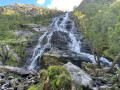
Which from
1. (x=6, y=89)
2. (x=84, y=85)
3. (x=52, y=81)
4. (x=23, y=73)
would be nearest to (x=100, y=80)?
(x=84, y=85)

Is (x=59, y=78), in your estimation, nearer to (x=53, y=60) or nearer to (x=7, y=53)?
(x=53, y=60)

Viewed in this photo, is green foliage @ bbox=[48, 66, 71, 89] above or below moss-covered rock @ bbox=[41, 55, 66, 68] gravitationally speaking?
above

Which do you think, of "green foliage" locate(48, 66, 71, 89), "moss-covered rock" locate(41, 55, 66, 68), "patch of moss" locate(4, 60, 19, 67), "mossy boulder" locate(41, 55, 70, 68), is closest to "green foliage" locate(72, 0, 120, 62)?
"mossy boulder" locate(41, 55, 70, 68)

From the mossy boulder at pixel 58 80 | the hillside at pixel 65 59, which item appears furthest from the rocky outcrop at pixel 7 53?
the mossy boulder at pixel 58 80

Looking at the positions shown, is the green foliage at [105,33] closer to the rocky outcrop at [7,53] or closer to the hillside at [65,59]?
the hillside at [65,59]

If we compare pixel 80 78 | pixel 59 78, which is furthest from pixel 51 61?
pixel 59 78

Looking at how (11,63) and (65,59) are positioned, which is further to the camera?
(11,63)

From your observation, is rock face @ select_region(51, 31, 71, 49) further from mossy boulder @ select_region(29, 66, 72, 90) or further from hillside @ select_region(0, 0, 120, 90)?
mossy boulder @ select_region(29, 66, 72, 90)

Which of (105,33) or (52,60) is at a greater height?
(105,33)

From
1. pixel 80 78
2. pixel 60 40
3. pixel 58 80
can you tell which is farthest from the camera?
pixel 60 40

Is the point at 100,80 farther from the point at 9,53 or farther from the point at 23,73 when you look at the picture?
the point at 9,53

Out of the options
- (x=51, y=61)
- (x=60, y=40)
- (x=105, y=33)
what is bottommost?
(x=51, y=61)

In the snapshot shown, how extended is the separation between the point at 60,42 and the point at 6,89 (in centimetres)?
1832

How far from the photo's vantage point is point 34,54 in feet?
76.3
